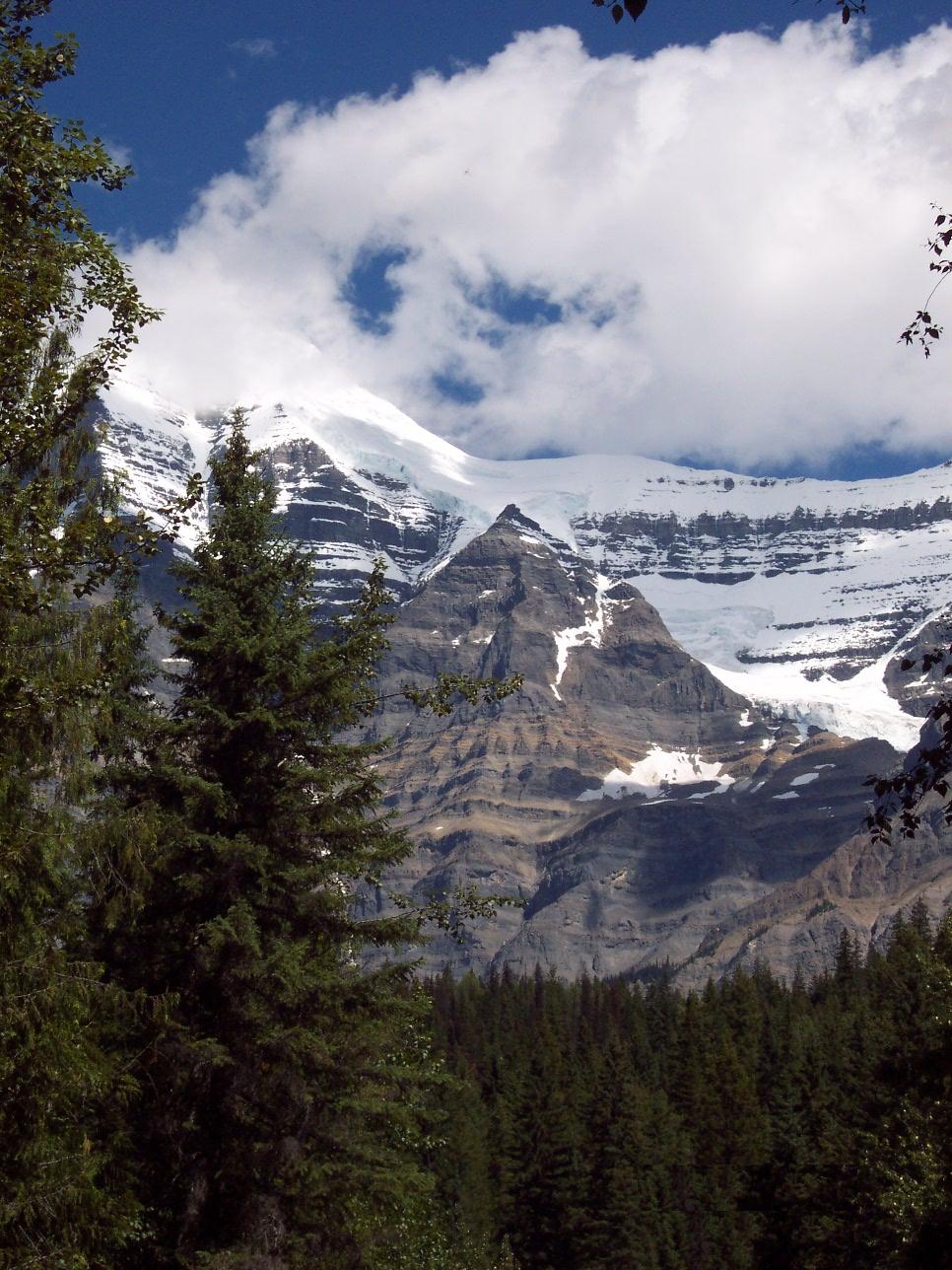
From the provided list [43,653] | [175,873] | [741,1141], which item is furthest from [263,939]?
[741,1141]

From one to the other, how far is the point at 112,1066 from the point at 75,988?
11.4 feet

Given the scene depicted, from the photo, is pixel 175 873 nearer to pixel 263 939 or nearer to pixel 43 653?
pixel 263 939

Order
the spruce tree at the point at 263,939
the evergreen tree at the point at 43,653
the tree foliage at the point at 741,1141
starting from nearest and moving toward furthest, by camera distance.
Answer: the evergreen tree at the point at 43,653
the spruce tree at the point at 263,939
the tree foliage at the point at 741,1141

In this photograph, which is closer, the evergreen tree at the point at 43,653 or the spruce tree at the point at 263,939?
the evergreen tree at the point at 43,653

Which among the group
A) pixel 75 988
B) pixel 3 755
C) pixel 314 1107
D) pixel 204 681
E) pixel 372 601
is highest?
pixel 372 601

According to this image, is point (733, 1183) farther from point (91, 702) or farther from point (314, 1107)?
point (91, 702)

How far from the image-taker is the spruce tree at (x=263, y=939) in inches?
773

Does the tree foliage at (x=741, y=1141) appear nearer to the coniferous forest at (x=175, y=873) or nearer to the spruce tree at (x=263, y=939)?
the coniferous forest at (x=175, y=873)

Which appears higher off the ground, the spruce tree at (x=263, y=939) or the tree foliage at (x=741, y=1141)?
the spruce tree at (x=263, y=939)

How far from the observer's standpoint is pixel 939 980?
38.2 m

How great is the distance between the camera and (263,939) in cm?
2058

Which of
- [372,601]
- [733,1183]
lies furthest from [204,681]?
[733,1183]

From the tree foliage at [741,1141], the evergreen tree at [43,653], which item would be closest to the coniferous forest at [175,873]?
the evergreen tree at [43,653]

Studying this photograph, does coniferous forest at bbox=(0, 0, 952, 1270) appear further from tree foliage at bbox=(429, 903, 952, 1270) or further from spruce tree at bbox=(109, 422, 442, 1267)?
tree foliage at bbox=(429, 903, 952, 1270)
